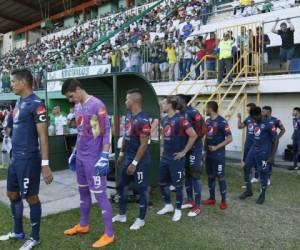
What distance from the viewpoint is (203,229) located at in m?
5.59

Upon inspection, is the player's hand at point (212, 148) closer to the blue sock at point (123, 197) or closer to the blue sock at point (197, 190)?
the blue sock at point (197, 190)

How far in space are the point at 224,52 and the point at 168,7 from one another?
11.7 meters

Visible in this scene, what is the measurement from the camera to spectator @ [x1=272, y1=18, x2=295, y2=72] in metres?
11.6

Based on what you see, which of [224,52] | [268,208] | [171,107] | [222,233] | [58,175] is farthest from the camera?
[224,52]

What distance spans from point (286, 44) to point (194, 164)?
693 centimetres

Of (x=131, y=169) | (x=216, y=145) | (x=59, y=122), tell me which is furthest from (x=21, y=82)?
(x=59, y=122)

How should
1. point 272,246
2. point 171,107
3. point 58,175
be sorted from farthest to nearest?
1. point 58,175
2. point 171,107
3. point 272,246

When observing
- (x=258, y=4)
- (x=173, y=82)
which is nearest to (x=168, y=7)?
(x=258, y=4)

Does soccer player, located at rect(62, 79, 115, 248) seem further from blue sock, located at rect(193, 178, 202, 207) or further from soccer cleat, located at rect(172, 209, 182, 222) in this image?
blue sock, located at rect(193, 178, 202, 207)

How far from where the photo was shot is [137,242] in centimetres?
502

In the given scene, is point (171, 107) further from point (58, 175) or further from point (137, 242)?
point (58, 175)

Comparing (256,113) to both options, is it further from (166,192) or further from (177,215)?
(177,215)

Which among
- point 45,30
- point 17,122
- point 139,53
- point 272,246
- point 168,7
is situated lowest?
point 272,246

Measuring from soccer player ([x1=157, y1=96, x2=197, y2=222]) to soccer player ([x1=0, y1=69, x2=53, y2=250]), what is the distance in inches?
79.6
